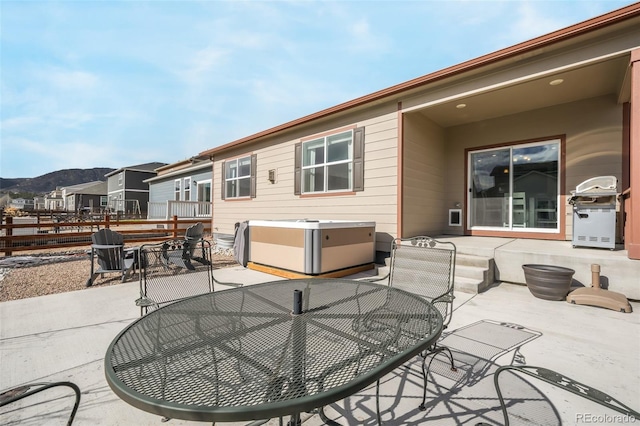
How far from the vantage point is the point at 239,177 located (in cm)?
866

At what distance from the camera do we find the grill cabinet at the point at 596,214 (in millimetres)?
3986

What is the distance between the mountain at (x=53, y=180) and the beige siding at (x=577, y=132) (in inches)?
4736

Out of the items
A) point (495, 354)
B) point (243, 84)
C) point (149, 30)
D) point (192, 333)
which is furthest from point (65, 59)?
point (495, 354)

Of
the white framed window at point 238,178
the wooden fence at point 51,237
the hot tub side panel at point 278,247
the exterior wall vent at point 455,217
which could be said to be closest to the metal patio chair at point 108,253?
the hot tub side panel at point 278,247

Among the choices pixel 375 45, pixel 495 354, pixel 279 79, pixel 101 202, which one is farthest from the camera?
pixel 101 202

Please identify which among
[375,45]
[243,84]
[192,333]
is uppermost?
[243,84]

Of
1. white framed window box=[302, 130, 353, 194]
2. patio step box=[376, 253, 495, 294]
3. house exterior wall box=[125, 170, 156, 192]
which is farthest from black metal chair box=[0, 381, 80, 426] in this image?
house exterior wall box=[125, 170, 156, 192]

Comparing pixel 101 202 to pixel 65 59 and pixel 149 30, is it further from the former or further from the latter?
pixel 149 30

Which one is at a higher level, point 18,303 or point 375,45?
point 375,45

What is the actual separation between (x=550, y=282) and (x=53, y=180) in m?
134

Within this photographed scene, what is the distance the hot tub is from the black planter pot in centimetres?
244

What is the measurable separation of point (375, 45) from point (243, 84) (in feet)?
21.4

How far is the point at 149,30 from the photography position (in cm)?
648

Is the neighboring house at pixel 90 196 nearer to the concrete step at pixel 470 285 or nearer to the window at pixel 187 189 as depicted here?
the window at pixel 187 189
